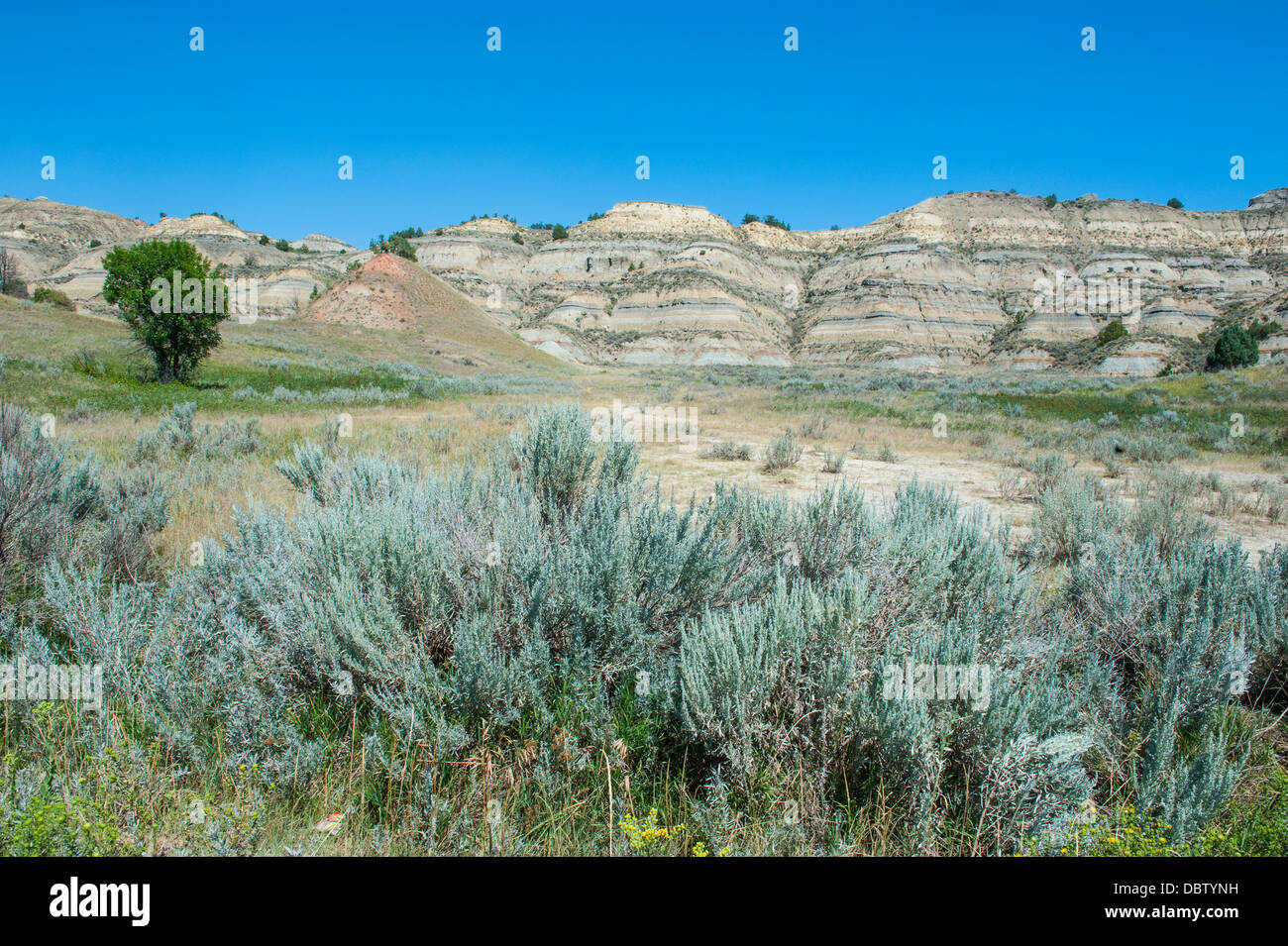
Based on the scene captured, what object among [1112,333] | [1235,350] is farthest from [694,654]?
[1112,333]

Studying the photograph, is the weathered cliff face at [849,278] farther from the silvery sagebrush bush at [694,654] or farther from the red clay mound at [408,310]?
the silvery sagebrush bush at [694,654]

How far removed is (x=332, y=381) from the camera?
21.7m

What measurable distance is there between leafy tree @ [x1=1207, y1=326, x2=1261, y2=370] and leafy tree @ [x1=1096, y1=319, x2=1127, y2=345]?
1324 centimetres

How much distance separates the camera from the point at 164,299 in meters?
18.7

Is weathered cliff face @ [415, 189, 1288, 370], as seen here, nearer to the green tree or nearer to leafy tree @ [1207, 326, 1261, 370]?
leafy tree @ [1207, 326, 1261, 370]

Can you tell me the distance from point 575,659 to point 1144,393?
3257cm

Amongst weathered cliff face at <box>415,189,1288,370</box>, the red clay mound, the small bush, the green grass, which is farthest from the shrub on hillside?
the small bush

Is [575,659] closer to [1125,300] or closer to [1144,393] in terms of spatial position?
[1144,393]

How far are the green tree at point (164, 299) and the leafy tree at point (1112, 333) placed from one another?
226ft

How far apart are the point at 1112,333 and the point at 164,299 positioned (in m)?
72.2

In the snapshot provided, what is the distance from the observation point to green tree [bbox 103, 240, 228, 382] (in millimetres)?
18719

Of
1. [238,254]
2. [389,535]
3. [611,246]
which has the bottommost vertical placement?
[389,535]

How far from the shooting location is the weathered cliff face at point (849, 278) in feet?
206
